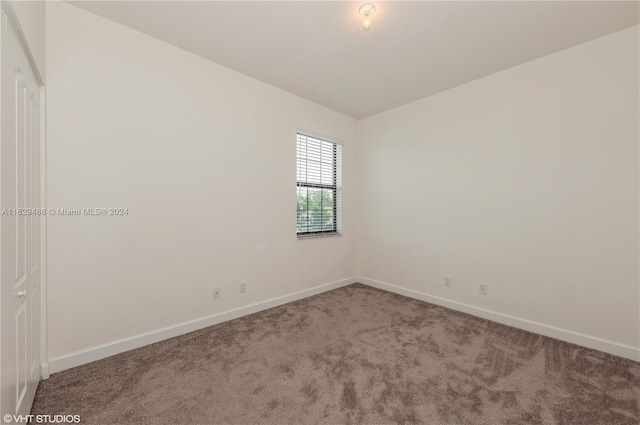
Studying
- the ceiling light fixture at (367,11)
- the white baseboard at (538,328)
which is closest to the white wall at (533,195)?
the white baseboard at (538,328)

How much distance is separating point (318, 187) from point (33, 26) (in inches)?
116

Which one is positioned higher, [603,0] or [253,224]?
[603,0]

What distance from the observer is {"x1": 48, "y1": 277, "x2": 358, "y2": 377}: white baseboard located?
2015 mm

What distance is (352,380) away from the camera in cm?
190

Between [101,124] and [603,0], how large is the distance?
3845 millimetres

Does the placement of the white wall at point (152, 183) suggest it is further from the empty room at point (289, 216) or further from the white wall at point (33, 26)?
the white wall at point (33, 26)

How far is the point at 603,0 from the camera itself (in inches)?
75.2

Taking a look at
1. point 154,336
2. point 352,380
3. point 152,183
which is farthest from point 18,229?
point 352,380

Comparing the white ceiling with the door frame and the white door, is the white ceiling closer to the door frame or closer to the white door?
the door frame

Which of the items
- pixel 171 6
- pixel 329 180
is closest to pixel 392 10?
pixel 171 6

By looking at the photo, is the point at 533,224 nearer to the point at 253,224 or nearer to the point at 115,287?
the point at 253,224

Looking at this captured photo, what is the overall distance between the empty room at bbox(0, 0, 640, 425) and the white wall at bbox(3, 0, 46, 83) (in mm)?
22

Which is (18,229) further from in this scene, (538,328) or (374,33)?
(538,328)

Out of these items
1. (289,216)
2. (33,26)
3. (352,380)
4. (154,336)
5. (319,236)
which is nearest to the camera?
(33,26)
